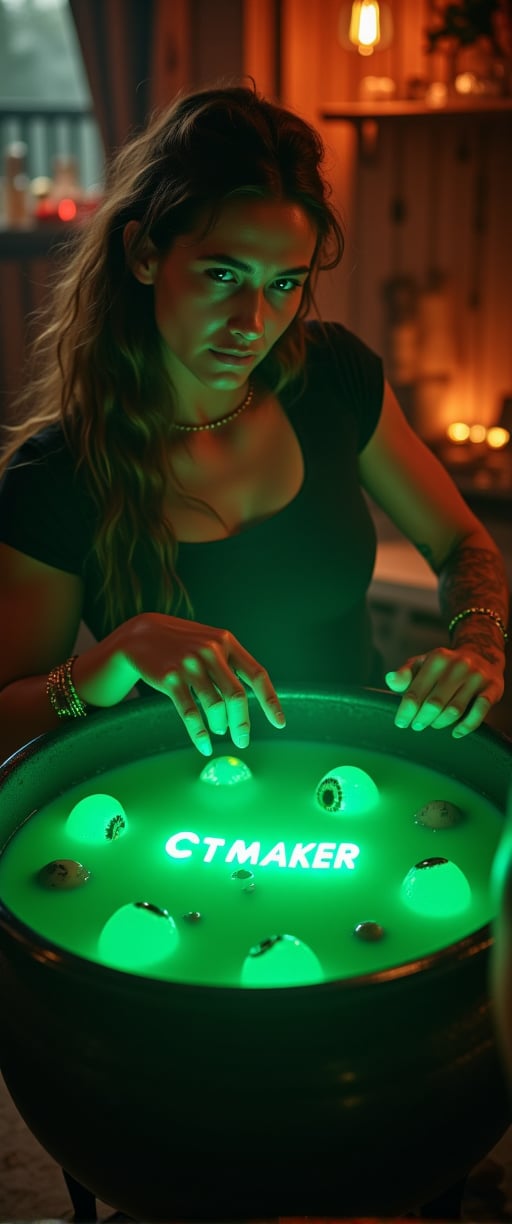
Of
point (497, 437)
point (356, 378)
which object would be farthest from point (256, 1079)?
point (497, 437)

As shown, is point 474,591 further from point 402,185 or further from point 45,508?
point 402,185

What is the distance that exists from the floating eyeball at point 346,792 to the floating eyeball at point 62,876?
225mm

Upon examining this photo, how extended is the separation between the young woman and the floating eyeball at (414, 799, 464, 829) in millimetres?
69

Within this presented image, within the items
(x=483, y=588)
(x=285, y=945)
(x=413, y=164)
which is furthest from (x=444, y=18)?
(x=285, y=945)

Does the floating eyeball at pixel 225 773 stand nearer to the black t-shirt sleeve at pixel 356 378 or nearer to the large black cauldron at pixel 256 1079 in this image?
the large black cauldron at pixel 256 1079

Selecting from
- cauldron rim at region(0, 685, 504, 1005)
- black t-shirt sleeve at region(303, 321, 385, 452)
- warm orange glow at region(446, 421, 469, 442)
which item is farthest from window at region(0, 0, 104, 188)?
cauldron rim at region(0, 685, 504, 1005)

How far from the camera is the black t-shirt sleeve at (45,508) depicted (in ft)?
4.34

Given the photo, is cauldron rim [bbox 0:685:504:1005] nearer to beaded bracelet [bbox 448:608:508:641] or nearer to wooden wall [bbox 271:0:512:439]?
beaded bracelet [bbox 448:608:508:641]

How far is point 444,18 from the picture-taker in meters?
3.32

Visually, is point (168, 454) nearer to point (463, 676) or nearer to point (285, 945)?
point (463, 676)

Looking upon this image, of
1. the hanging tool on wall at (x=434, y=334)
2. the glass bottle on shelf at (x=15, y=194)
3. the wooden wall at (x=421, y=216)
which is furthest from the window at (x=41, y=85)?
the hanging tool on wall at (x=434, y=334)

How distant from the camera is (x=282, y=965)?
0.78 meters

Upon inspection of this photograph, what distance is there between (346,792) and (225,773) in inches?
4.8

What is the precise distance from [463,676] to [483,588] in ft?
1.18
